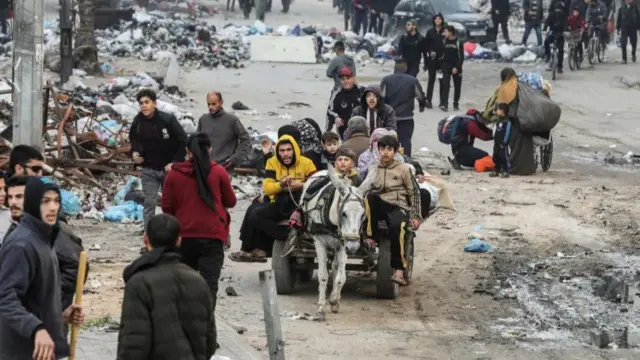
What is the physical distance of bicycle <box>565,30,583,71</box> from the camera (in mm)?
34125

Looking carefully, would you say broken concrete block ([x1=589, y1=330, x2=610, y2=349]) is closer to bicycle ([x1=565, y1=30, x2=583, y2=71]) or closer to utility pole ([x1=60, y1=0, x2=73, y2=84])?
utility pole ([x1=60, y1=0, x2=73, y2=84])

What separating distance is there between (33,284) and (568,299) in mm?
7552

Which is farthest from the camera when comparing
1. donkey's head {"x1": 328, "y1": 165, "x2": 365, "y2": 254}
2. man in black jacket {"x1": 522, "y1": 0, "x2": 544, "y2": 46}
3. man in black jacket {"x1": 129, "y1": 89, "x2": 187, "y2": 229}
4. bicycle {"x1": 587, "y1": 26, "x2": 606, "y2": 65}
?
man in black jacket {"x1": 522, "y1": 0, "x2": 544, "y2": 46}

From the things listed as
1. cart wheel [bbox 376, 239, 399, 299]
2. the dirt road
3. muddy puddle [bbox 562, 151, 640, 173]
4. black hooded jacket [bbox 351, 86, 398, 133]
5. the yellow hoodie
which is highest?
black hooded jacket [bbox 351, 86, 398, 133]

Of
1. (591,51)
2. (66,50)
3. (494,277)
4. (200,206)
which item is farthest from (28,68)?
(591,51)

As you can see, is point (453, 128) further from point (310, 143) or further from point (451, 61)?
point (310, 143)

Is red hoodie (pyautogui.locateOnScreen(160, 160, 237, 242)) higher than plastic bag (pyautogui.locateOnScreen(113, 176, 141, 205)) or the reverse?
higher

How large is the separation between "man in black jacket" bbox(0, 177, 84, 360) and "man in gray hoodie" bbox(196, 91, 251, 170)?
26.8 ft

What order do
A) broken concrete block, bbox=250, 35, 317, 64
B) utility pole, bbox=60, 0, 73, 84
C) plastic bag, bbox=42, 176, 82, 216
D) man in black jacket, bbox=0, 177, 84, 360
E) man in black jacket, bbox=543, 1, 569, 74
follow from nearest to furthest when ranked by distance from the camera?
man in black jacket, bbox=0, 177, 84, 360 < plastic bag, bbox=42, 176, 82, 216 < utility pole, bbox=60, 0, 73, 84 < man in black jacket, bbox=543, 1, 569, 74 < broken concrete block, bbox=250, 35, 317, 64

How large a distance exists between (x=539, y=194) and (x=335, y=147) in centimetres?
654

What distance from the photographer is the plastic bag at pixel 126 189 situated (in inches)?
703

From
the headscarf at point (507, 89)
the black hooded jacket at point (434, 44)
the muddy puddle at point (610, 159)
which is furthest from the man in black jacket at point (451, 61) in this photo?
the headscarf at point (507, 89)

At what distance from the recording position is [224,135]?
614 inches

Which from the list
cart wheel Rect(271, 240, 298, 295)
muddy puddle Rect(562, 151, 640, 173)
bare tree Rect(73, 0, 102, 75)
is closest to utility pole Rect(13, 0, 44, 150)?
cart wheel Rect(271, 240, 298, 295)
